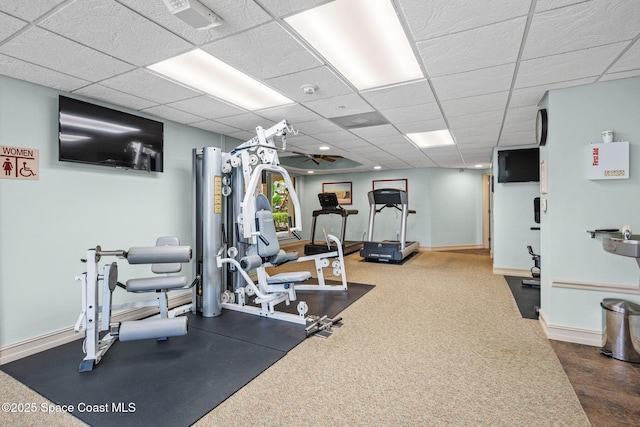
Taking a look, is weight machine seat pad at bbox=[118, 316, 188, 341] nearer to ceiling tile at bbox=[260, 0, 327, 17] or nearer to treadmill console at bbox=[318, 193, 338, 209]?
ceiling tile at bbox=[260, 0, 327, 17]

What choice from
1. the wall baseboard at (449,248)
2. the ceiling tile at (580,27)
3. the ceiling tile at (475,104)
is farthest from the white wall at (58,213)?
the wall baseboard at (449,248)

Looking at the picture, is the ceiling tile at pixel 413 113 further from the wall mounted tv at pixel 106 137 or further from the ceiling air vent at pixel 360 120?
the wall mounted tv at pixel 106 137

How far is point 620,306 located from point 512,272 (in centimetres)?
326

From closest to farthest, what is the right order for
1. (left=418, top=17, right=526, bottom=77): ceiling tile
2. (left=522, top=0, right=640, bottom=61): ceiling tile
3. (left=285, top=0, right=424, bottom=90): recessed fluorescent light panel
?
(left=522, top=0, right=640, bottom=61): ceiling tile
(left=285, top=0, right=424, bottom=90): recessed fluorescent light panel
(left=418, top=17, right=526, bottom=77): ceiling tile

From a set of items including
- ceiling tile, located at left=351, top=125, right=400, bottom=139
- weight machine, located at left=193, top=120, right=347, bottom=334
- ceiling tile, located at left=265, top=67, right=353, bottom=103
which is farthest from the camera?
ceiling tile, located at left=351, top=125, right=400, bottom=139

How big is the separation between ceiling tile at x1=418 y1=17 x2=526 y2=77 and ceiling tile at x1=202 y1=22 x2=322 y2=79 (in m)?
0.87

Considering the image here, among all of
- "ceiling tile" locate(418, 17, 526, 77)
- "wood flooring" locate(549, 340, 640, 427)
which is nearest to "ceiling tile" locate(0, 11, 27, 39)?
"ceiling tile" locate(418, 17, 526, 77)

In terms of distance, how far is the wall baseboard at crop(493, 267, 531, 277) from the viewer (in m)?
5.62

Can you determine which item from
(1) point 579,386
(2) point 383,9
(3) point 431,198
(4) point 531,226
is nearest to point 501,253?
(4) point 531,226

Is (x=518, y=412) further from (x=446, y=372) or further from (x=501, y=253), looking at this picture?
(x=501, y=253)

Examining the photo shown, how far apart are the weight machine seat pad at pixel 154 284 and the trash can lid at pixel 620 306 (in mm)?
3896

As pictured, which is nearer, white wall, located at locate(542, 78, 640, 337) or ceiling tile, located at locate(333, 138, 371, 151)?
white wall, located at locate(542, 78, 640, 337)

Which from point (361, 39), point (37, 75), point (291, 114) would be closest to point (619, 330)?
point (361, 39)

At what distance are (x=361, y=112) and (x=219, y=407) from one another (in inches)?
125
